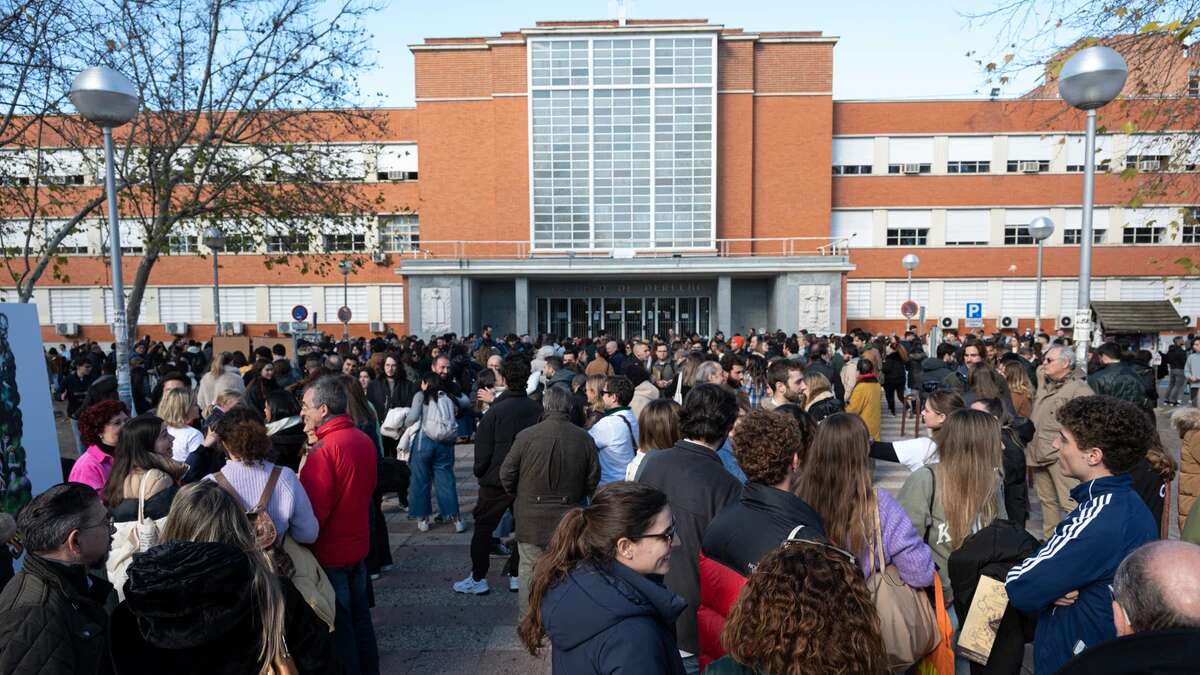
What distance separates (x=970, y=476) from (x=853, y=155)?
32.9m

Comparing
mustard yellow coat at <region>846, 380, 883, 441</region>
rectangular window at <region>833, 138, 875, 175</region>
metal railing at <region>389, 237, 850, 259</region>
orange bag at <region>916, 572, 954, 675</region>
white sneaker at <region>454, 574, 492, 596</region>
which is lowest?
white sneaker at <region>454, 574, 492, 596</region>

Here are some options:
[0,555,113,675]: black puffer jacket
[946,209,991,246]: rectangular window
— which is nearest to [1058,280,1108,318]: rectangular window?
[946,209,991,246]: rectangular window

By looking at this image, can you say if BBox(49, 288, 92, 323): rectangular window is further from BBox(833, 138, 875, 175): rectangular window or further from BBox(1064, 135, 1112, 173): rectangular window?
BBox(1064, 135, 1112, 173): rectangular window

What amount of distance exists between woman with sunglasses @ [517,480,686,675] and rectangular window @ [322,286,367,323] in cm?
3332

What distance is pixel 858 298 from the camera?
32.8 meters

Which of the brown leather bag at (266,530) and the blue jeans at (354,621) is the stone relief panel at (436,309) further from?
the brown leather bag at (266,530)

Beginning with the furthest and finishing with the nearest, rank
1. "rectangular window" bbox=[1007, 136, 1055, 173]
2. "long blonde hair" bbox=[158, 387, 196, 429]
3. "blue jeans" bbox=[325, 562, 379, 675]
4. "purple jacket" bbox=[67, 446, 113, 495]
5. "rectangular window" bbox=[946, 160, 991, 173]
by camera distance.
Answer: "rectangular window" bbox=[946, 160, 991, 173]
"rectangular window" bbox=[1007, 136, 1055, 173]
"long blonde hair" bbox=[158, 387, 196, 429]
"purple jacket" bbox=[67, 446, 113, 495]
"blue jeans" bbox=[325, 562, 379, 675]

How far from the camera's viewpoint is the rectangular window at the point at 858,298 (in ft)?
107

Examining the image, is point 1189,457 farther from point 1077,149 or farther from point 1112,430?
point 1077,149

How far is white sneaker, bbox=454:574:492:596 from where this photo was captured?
18.6 ft

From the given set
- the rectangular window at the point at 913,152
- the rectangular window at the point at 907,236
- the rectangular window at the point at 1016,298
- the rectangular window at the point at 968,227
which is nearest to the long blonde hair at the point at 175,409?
the rectangular window at the point at 907,236

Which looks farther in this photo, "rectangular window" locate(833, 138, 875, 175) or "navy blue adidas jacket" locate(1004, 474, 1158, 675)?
"rectangular window" locate(833, 138, 875, 175)

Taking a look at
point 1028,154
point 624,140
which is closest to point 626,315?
point 624,140

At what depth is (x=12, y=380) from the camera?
15.6 ft
